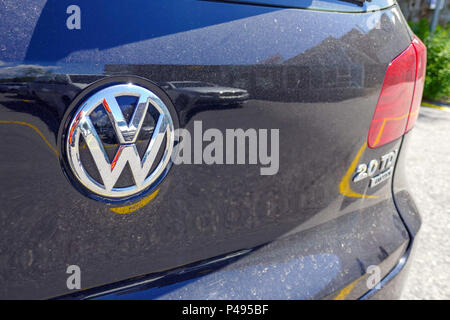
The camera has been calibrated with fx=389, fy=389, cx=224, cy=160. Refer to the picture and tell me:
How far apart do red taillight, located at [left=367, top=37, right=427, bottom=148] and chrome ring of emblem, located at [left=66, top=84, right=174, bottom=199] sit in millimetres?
638

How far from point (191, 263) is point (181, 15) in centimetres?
58

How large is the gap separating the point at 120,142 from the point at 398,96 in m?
0.82

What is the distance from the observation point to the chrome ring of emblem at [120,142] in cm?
75

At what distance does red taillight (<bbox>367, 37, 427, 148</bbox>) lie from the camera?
1.11 m

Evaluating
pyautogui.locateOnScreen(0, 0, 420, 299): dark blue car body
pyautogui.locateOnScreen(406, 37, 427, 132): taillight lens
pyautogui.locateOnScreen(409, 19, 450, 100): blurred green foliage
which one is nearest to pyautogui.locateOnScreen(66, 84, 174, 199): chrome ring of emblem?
pyautogui.locateOnScreen(0, 0, 420, 299): dark blue car body

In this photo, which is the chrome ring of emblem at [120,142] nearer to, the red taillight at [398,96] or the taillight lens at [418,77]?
the red taillight at [398,96]

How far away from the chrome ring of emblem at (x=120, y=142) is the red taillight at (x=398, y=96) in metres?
0.64

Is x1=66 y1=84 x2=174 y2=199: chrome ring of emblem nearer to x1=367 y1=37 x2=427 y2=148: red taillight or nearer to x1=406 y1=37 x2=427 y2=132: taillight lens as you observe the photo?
x1=367 y1=37 x2=427 y2=148: red taillight

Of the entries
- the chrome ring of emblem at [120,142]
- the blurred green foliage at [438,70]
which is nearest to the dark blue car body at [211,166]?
the chrome ring of emblem at [120,142]

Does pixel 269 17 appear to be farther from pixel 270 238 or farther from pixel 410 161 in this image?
pixel 410 161

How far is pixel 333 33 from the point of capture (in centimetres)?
99
